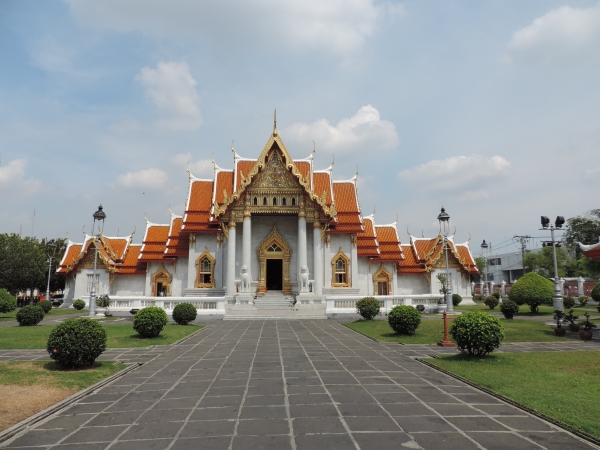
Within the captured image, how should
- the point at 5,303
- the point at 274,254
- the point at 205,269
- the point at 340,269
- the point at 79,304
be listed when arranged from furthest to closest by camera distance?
the point at 79,304
the point at 340,269
the point at 205,269
the point at 274,254
the point at 5,303

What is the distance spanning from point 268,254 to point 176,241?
25.2 feet

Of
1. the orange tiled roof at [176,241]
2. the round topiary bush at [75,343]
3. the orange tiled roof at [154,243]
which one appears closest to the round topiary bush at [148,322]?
the round topiary bush at [75,343]

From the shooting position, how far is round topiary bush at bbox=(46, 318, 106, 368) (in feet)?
29.9

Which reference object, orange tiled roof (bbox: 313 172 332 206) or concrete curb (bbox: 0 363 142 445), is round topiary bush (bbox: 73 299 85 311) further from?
concrete curb (bbox: 0 363 142 445)

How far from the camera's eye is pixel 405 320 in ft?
48.7

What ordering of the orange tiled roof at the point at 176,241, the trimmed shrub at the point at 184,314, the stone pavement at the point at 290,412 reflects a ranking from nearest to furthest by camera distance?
the stone pavement at the point at 290,412, the trimmed shrub at the point at 184,314, the orange tiled roof at the point at 176,241

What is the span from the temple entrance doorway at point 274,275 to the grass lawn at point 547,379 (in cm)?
1893

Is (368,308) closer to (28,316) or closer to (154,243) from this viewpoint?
Answer: (28,316)

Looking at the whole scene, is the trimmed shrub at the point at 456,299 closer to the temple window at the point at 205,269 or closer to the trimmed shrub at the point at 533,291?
the trimmed shrub at the point at 533,291

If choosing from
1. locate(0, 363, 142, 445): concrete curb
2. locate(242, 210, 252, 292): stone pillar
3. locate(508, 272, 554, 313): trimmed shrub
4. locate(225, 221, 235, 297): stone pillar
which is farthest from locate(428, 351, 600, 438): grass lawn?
locate(225, 221, 235, 297): stone pillar

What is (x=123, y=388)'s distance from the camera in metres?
7.71

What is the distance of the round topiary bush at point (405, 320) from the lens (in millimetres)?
14852

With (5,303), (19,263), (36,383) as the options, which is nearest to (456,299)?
(5,303)

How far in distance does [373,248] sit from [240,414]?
85.1ft
